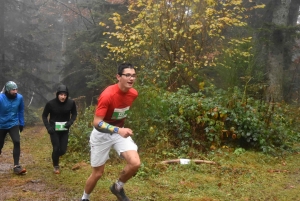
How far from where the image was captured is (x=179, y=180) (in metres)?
6.81

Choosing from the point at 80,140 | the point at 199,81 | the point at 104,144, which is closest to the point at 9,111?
the point at 80,140

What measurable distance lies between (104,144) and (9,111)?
3.46m

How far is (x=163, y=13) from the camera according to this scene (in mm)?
11695

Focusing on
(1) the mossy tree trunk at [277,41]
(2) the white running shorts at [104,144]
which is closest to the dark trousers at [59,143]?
(2) the white running shorts at [104,144]

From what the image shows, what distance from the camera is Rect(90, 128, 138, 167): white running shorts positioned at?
488 cm

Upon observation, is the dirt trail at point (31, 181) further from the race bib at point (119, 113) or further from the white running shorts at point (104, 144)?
the race bib at point (119, 113)

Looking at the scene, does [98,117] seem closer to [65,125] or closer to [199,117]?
[65,125]

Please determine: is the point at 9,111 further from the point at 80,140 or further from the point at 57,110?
the point at 80,140

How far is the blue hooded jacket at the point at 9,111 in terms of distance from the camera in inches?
292

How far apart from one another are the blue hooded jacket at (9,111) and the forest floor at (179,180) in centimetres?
116

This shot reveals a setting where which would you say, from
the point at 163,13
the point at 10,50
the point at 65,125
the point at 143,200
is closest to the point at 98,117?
the point at 143,200

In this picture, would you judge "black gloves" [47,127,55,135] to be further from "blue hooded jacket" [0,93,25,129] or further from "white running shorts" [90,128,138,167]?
"white running shorts" [90,128,138,167]

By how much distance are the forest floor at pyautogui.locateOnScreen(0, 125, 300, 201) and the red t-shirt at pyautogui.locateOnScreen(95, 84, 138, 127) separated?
1700mm

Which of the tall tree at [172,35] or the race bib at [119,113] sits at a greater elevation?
the tall tree at [172,35]
